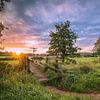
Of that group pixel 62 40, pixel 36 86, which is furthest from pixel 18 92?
pixel 62 40

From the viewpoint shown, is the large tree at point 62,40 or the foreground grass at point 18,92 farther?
the large tree at point 62,40

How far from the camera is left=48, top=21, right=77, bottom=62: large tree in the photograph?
40.6 m

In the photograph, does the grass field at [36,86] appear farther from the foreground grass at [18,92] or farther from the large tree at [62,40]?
the large tree at [62,40]


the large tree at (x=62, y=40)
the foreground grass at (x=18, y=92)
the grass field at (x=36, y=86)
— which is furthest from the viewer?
the large tree at (x=62, y=40)

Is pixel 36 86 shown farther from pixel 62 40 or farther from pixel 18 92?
pixel 62 40

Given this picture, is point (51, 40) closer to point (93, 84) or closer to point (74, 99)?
point (93, 84)

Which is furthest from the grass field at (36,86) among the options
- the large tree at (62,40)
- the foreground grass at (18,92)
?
the large tree at (62,40)

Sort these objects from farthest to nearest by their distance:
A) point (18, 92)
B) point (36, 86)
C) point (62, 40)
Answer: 1. point (62, 40)
2. point (36, 86)
3. point (18, 92)

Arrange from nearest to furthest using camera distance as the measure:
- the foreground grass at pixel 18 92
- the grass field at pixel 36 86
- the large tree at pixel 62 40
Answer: the foreground grass at pixel 18 92
the grass field at pixel 36 86
the large tree at pixel 62 40

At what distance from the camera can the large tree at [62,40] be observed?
40.6 m

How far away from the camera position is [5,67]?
1664cm

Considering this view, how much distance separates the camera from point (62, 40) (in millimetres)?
40406

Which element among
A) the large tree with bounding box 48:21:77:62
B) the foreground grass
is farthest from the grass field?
the large tree with bounding box 48:21:77:62

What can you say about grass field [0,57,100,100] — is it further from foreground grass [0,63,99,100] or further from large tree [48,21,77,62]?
large tree [48,21,77,62]
